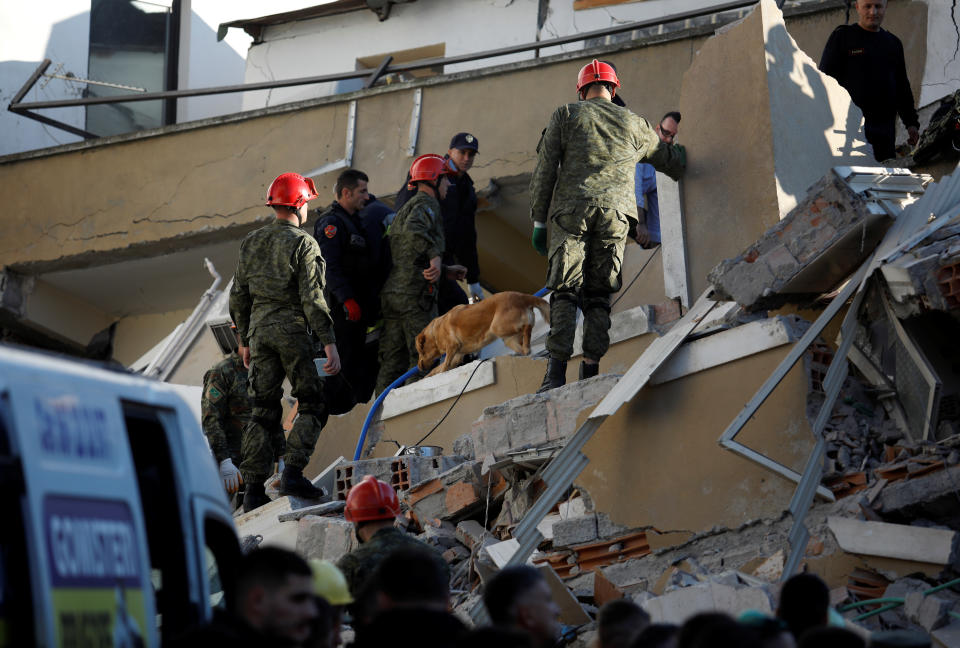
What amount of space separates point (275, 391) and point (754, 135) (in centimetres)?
355

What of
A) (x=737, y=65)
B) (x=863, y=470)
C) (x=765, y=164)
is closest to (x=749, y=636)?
(x=863, y=470)

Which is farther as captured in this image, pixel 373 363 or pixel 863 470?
pixel 373 363

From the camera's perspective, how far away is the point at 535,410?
7.86m

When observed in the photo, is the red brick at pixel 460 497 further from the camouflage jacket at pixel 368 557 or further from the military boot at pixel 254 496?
the camouflage jacket at pixel 368 557

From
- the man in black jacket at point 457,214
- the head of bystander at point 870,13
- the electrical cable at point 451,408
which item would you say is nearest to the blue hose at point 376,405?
Answer: the electrical cable at point 451,408

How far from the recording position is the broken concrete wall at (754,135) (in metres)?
8.33

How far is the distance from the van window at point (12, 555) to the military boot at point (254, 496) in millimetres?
5397

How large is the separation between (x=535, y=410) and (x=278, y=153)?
917 centimetres

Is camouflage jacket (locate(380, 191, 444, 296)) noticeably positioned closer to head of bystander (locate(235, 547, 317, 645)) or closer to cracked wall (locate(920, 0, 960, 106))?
cracked wall (locate(920, 0, 960, 106))

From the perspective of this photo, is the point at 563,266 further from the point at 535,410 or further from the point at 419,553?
the point at 419,553

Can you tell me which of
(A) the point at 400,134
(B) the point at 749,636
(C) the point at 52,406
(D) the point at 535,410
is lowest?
(B) the point at 749,636

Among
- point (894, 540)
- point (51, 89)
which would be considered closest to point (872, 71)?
point (894, 540)

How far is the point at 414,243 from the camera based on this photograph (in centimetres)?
967

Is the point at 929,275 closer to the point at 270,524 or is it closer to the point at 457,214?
the point at 270,524
